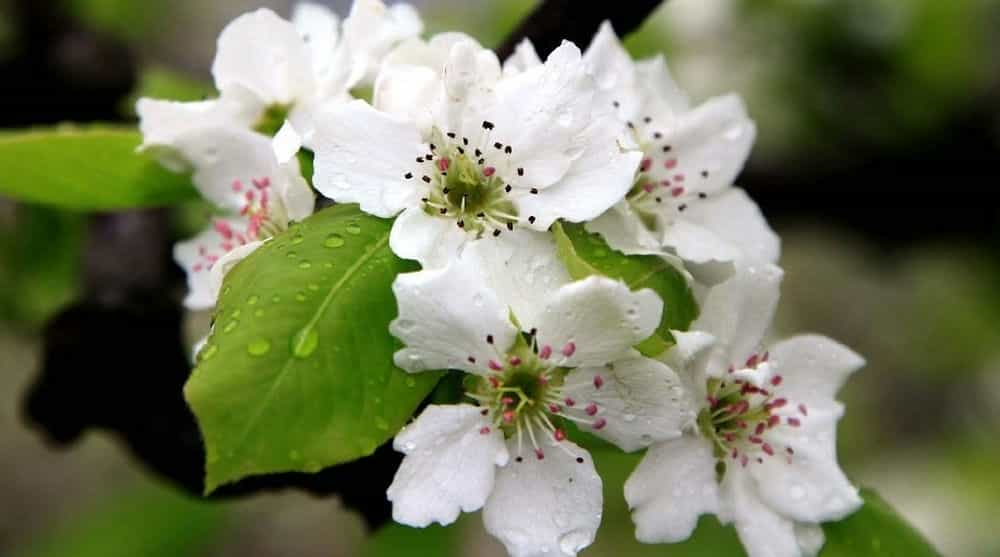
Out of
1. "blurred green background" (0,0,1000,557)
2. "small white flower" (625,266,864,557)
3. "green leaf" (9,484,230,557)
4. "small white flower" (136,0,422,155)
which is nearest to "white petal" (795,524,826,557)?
"small white flower" (625,266,864,557)

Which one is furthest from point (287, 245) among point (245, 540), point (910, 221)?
point (245, 540)

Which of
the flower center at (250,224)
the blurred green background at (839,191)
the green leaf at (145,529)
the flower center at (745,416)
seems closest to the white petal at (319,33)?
the flower center at (250,224)

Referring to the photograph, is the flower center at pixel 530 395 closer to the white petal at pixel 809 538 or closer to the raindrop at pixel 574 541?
the raindrop at pixel 574 541

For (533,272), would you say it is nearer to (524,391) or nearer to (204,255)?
(524,391)

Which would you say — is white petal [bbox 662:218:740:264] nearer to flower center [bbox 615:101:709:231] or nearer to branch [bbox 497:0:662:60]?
→ flower center [bbox 615:101:709:231]

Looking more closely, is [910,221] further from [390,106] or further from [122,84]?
[390,106]
